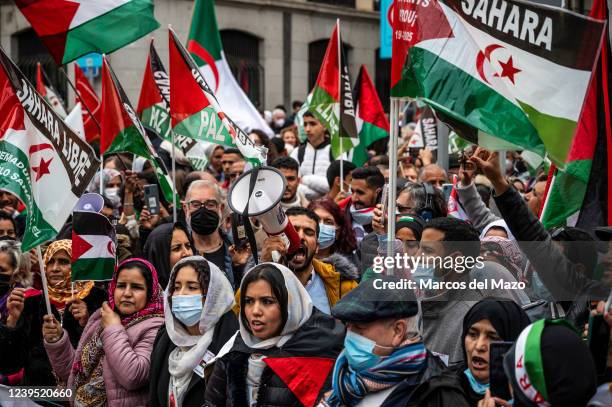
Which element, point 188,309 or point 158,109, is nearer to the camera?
point 188,309

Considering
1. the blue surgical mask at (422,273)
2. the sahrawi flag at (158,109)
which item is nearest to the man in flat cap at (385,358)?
the blue surgical mask at (422,273)

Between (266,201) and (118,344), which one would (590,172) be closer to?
(266,201)

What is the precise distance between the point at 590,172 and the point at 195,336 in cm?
216

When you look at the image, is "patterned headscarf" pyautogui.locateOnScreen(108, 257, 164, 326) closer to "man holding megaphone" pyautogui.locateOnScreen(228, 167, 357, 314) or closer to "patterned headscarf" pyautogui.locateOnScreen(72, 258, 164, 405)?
"patterned headscarf" pyautogui.locateOnScreen(72, 258, 164, 405)

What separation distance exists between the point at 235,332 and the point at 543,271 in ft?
5.41

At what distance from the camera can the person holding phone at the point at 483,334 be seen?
445cm

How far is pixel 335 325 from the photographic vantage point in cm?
531

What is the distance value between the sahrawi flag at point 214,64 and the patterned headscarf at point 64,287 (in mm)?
4119

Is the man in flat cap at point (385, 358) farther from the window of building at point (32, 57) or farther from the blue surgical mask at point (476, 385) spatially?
the window of building at point (32, 57)

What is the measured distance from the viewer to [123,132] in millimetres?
8992

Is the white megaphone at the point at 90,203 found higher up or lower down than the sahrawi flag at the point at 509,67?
lower down

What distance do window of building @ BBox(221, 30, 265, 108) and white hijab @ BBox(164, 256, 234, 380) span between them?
20.8 metres

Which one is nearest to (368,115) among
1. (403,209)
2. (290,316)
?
(403,209)

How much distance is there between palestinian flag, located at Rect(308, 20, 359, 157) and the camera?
34.9 ft
